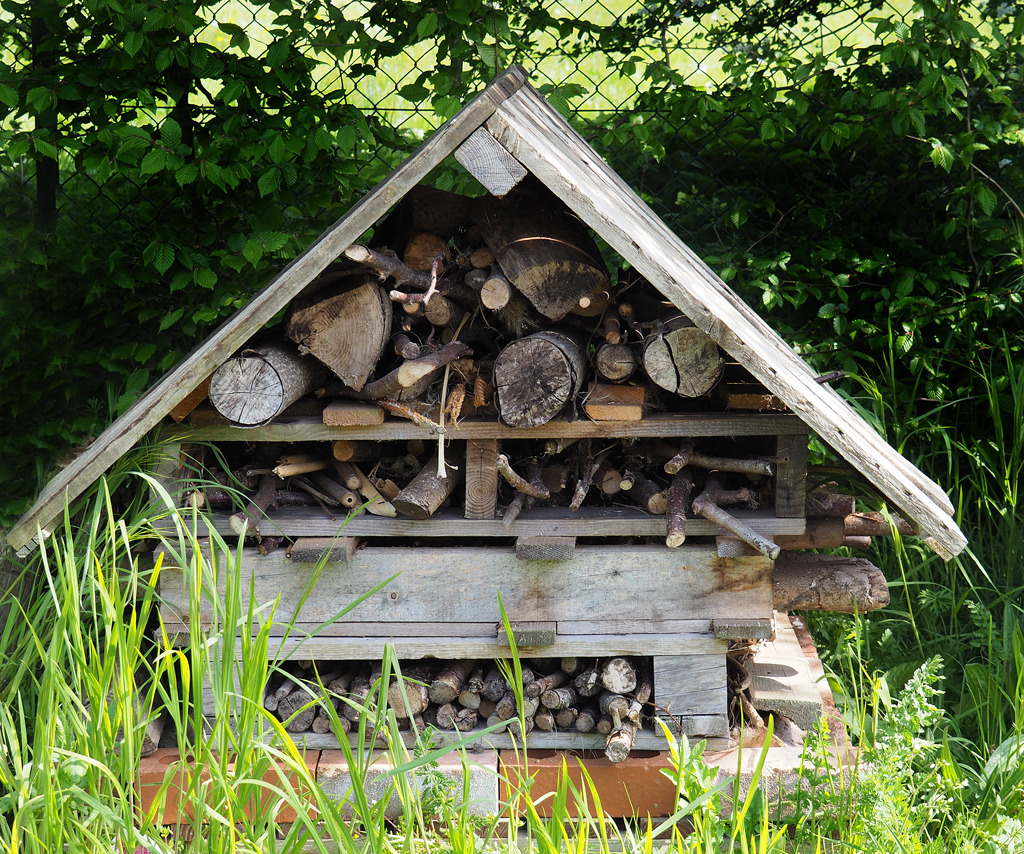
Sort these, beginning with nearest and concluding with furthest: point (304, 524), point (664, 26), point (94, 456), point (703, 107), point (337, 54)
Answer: point (94, 456) → point (304, 524) → point (337, 54) → point (703, 107) → point (664, 26)

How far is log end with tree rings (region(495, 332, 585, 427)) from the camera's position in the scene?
245cm

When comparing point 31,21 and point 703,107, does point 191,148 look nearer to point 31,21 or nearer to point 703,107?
point 31,21

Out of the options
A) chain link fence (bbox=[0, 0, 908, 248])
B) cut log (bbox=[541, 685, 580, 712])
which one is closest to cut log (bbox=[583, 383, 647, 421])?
cut log (bbox=[541, 685, 580, 712])

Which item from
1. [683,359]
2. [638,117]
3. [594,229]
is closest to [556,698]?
[683,359]

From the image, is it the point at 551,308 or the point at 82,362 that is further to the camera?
the point at 82,362

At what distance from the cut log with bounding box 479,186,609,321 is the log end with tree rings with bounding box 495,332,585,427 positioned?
121 millimetres

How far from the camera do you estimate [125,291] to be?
4156 mm

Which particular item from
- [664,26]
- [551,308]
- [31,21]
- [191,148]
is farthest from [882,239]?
[31,21]

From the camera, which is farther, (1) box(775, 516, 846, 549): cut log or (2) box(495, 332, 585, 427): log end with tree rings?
(1) box(775, 516, 846, 549): cut log

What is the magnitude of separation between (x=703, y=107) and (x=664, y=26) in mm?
582

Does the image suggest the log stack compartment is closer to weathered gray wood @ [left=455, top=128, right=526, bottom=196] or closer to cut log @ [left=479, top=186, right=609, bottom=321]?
cut log @ [left=479, top=186, right=609, bottom=321]

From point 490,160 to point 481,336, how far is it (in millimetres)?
686

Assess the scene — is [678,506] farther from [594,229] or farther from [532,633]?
[594,229]

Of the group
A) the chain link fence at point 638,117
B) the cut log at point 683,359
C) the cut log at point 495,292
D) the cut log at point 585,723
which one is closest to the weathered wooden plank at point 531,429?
the cut log at point 683,359
